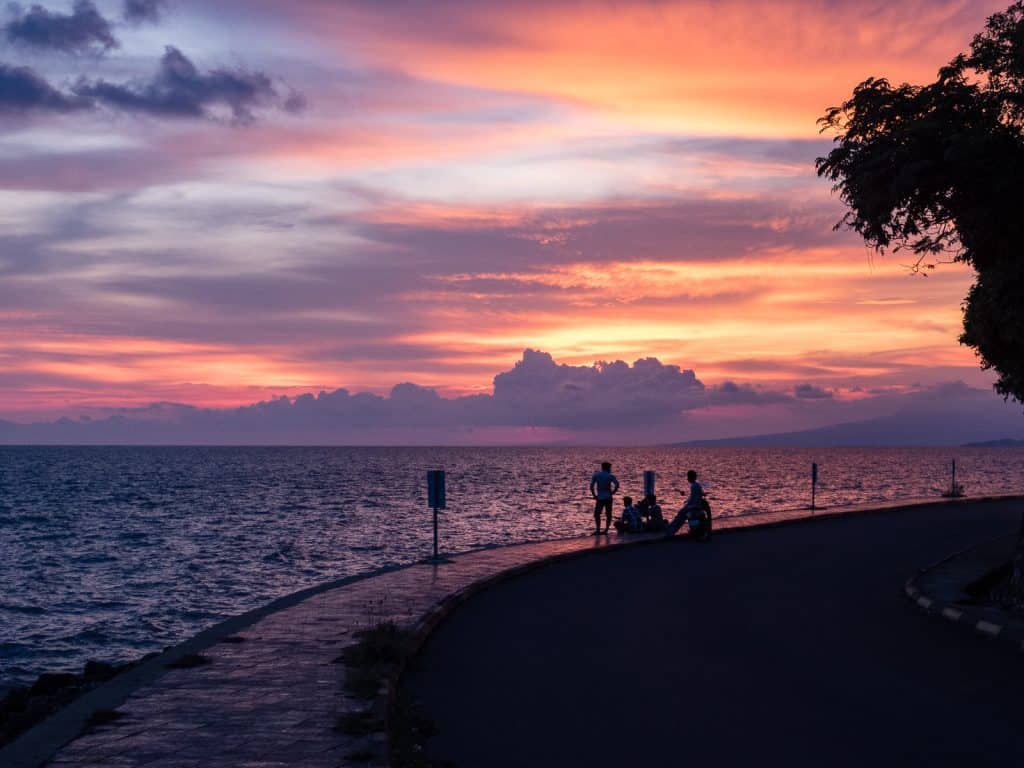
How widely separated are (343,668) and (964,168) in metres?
10.8

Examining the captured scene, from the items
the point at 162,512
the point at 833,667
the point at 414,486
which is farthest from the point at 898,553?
the point at 414,486

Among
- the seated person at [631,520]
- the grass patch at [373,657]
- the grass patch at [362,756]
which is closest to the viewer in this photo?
the grass patch at [362,756]

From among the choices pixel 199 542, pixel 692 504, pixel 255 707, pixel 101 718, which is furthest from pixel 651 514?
pixel 199 542

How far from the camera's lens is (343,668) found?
34.6 feet

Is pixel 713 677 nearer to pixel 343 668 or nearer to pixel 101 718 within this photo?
pixel 343 668

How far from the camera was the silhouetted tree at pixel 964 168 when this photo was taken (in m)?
14.4

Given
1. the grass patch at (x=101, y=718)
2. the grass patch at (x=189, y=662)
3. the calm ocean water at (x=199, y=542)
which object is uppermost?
the grass patch at (x=101, y=718)

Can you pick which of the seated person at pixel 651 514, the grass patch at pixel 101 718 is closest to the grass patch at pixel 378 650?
the grass patch at pixel 101 718

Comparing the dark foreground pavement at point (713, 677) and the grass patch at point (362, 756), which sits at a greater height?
the grass patch at point (362, 756)

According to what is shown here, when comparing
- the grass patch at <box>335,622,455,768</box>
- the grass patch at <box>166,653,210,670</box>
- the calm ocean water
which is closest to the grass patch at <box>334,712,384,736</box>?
the grass patch at <box>335,622,455,768</box>

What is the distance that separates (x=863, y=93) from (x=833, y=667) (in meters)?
9.45

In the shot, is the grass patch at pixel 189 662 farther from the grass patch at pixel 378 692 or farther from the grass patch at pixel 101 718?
the grass patch at pixel 101 718

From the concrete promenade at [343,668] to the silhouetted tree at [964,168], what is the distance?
474 cm

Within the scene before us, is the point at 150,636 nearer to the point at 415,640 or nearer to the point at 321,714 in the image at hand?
the point at 415,640
